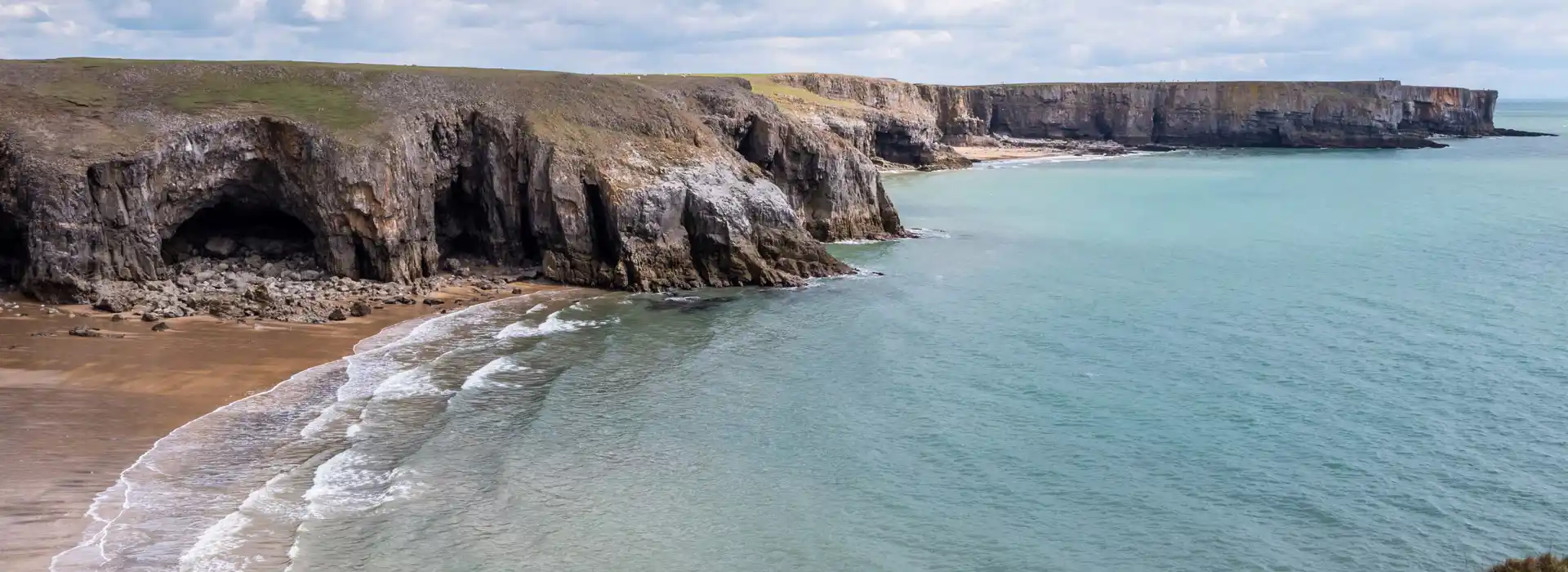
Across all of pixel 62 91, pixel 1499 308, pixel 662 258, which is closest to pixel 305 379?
pixel 662 258

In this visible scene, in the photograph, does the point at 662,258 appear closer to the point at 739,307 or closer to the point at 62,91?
the point at 739,307

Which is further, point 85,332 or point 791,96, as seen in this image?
point 791,96

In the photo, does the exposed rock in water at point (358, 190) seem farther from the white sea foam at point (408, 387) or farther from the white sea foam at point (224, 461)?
the white sea foam at point (408, 387)

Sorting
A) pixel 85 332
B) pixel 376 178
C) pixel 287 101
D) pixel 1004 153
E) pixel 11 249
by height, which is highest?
pixel 287 101

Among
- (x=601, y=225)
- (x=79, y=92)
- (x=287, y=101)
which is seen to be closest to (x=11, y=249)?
(x=79, y=92)

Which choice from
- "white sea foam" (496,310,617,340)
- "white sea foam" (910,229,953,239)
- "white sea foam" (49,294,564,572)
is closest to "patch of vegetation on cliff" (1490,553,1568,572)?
"white sea foam" (49,294,564,572)

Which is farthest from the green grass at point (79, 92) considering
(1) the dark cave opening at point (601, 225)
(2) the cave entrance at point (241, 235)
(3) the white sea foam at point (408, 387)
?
(3) the white sea foam at point (408, 387)

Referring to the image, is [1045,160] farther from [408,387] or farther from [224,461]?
[224,461]
